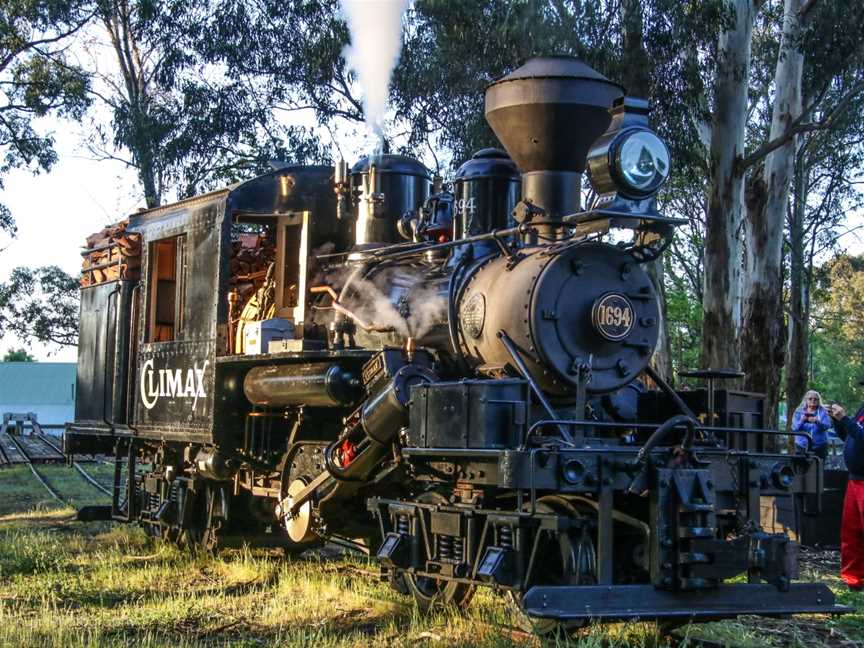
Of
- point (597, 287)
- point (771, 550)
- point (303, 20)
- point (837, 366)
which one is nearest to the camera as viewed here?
point (771, 550)

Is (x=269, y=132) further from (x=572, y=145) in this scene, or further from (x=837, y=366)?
(x=837, y=366)

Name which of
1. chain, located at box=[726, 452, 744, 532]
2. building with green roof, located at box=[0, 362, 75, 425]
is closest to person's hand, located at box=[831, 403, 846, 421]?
chain, located at box=[726, 452, 744, 532]

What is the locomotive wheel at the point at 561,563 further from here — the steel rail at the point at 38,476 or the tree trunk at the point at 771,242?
the steel rail at the point at 38,476

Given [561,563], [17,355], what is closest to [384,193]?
[561,563]

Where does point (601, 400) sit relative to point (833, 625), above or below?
above

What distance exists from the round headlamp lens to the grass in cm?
271

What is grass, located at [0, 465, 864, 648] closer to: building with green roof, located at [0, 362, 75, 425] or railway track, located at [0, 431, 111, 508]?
railway track, located at [0, 431, 111, 508]

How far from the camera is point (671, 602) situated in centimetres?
632

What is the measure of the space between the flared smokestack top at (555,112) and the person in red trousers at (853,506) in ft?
12.0

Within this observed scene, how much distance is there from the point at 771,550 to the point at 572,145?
9.84 ft

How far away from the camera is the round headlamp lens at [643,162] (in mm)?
7195

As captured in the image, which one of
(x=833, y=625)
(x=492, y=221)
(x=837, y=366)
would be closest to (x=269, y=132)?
(x=492, y=221)

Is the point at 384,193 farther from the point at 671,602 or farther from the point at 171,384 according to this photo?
the point at 671,602

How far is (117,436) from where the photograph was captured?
1221 cm
